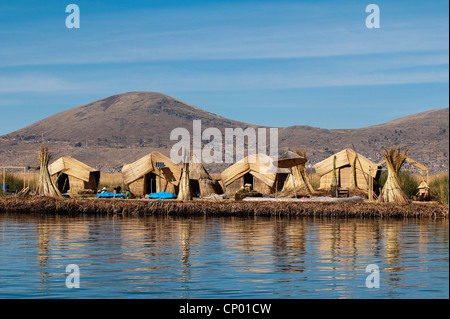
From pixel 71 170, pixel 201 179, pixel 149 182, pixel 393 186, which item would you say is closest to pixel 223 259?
pixel 393 186

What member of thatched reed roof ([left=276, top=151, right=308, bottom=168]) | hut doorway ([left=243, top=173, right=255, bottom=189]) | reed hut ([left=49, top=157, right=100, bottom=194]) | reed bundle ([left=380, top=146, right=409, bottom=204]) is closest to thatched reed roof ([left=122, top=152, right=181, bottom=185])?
reed hut ([left=49, top=157, right=100, bottom=194])

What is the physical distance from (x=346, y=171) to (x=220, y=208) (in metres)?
10.2

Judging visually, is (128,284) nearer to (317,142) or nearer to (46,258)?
(46,258)

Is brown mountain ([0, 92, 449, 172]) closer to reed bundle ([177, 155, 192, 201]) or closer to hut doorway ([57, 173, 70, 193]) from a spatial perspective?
hut doorway ([57, 173, 70, 193])

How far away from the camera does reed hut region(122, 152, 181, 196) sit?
3359 cm

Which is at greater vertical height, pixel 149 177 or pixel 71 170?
pixel 71 170

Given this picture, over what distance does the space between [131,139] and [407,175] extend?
87.2 meters

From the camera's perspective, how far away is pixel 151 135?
11812 centimetres

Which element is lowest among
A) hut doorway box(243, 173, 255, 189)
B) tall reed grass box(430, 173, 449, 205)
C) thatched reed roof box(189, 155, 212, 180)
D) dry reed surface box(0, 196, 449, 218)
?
dry reed surface box(0, 196, 449, 218)

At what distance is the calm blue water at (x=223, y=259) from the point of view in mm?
10664

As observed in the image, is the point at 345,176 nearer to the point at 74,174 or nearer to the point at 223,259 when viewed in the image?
the point at 74,174

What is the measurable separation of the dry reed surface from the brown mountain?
57.3m

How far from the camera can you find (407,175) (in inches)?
1218

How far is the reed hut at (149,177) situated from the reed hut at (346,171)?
7.30 m
